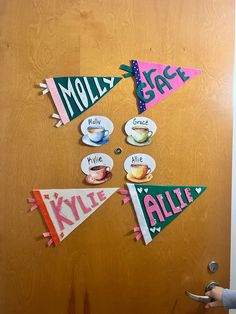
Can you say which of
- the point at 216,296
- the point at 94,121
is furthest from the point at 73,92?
the point at 216,296

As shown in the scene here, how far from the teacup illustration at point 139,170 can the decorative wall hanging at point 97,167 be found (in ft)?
0.25

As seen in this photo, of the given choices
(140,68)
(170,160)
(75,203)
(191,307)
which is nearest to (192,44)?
(140,68)

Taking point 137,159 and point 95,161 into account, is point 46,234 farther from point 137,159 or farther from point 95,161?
point 137,159

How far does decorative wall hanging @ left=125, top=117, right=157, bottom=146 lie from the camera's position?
37.4 inches

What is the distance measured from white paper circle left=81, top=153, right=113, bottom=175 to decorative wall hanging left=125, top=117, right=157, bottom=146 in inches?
3.8

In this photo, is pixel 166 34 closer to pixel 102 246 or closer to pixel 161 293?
pixel 102 246

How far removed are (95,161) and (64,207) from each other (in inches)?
7.2

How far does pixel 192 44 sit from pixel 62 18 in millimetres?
448

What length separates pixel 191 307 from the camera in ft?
3.28

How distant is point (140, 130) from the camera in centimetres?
96

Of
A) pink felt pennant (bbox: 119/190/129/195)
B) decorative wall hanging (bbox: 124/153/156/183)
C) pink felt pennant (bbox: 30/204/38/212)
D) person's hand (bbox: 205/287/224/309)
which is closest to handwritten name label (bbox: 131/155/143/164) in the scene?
decorative wall hanging (bbox: 124/153/156/183)

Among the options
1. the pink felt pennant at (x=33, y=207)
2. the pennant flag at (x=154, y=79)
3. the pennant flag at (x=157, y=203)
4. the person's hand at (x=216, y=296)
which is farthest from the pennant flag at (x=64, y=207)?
the person's hand at (x=216, y=296)

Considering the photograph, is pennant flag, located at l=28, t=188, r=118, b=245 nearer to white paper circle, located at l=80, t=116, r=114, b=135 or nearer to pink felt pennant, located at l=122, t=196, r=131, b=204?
pink felt pennant, located at l=122, t=196, r=131, b=204

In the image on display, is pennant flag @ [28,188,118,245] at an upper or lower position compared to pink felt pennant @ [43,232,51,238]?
upper
